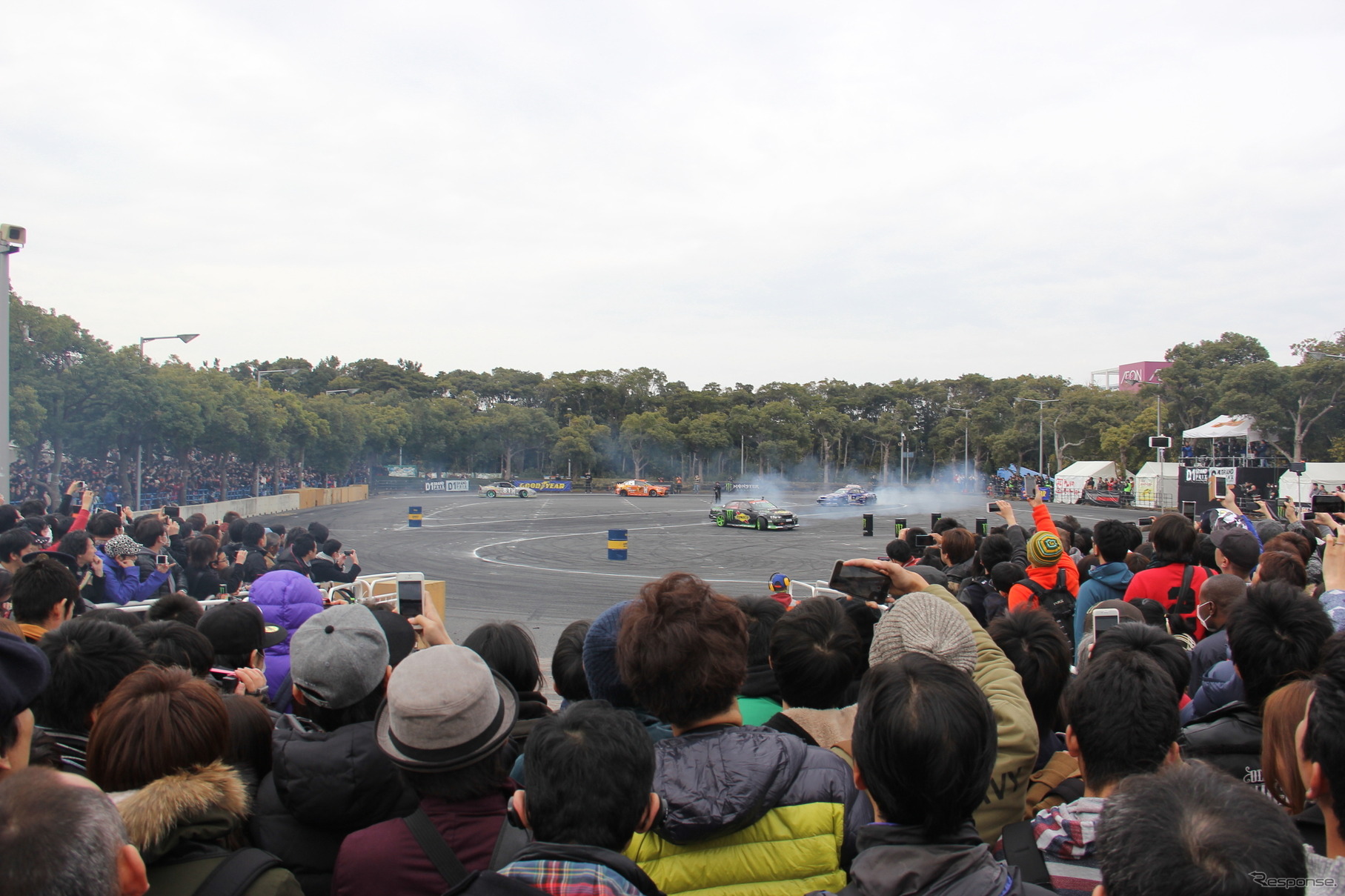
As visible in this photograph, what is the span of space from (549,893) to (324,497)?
201 feet

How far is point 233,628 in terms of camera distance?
422 cm

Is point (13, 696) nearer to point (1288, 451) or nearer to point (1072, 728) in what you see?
point (1072, 728)

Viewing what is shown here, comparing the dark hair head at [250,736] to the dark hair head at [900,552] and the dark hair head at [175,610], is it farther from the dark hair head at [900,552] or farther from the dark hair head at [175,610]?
the dark hair head at [900,552]

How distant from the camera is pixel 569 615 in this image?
47.5 feet

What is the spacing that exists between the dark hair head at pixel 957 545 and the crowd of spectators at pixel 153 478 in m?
30.4

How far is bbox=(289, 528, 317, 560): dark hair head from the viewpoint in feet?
33.0

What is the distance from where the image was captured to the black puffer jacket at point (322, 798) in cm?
255

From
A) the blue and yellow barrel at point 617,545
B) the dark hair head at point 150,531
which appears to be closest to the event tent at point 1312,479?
the blue and yellow barrel at point 617,545

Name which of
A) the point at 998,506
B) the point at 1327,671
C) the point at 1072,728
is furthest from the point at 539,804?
the point at 998,506

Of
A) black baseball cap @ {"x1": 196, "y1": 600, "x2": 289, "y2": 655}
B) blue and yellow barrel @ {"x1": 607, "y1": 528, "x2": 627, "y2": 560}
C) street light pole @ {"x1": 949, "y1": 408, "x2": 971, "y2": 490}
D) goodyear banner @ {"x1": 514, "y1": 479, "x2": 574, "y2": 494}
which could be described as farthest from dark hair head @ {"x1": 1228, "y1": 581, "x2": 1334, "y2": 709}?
street light pole @ {"x1": 949, "y1": 408, "x2": 971, "y2": 490}

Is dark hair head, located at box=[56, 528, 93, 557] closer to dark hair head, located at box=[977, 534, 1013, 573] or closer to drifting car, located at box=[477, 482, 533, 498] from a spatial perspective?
dark hair head, located at box=[977, 534, 1013, 573]

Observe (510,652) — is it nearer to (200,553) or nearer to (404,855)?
(404,855)

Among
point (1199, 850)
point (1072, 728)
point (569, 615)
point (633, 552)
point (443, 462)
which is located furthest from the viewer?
point (443, 462)

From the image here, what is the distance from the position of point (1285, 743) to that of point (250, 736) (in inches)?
133
